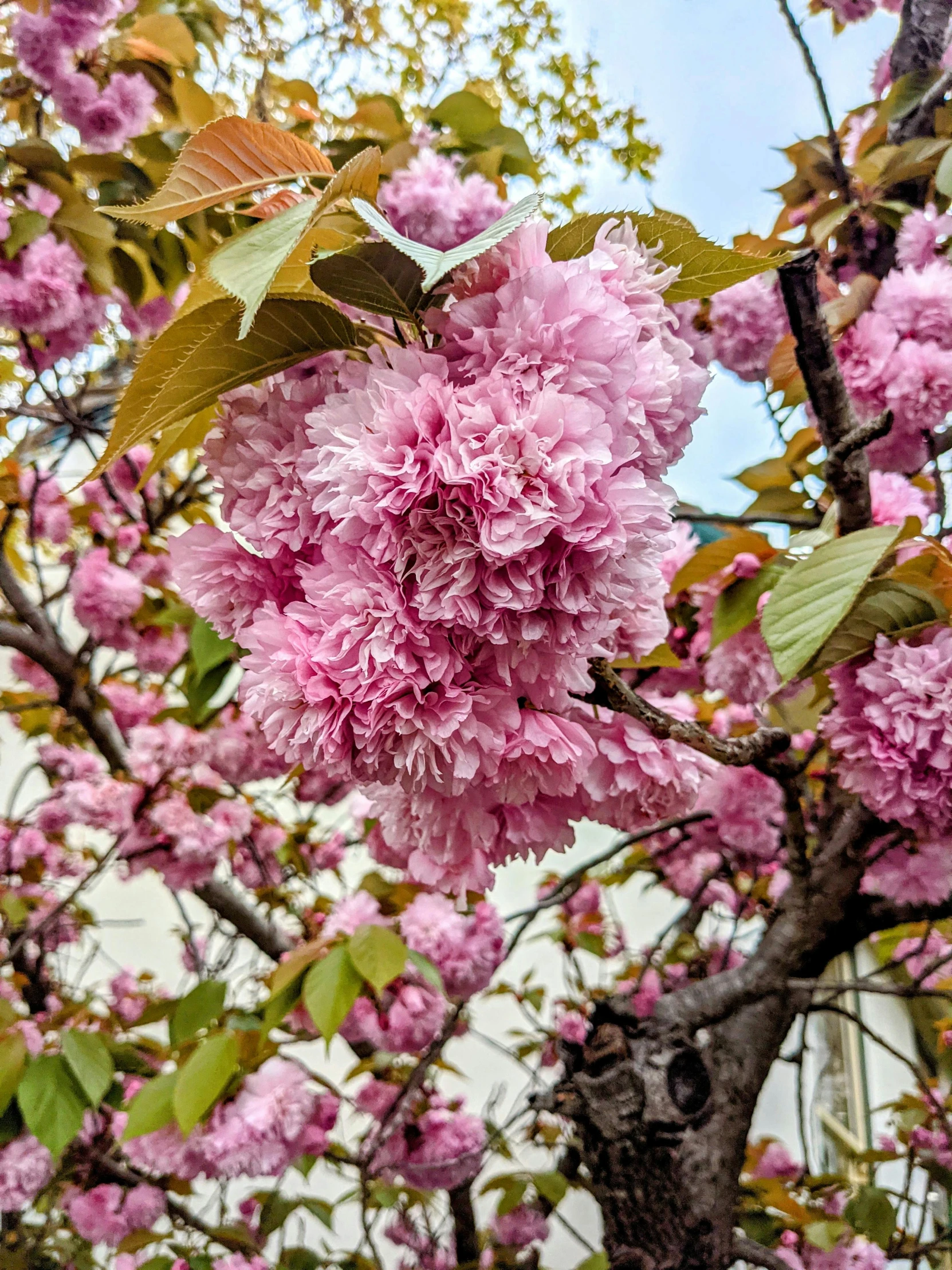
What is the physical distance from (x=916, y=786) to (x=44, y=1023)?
1201 millimetres

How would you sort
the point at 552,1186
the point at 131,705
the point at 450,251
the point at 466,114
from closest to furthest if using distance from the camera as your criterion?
the point at 450,251 → the point at 466,114 → the point at 552,1186 → the point at 131,705

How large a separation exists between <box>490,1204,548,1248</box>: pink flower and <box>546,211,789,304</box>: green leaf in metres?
1.55

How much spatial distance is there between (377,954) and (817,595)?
58 cm

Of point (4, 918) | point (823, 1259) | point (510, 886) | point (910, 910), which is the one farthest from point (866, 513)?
point (510, 886)

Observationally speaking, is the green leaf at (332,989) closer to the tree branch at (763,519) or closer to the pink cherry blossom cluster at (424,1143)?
the pink cherry blossom cluster at (424,1143)

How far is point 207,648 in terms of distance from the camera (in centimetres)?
100

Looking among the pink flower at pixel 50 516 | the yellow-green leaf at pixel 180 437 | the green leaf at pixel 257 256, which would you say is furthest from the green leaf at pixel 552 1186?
the pink flower at pixel 50 516

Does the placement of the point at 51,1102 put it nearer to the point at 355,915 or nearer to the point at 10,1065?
the point at 10,1065

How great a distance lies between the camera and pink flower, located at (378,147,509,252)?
901 mm

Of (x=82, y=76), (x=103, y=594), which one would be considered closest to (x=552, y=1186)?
(x=103, y=594)

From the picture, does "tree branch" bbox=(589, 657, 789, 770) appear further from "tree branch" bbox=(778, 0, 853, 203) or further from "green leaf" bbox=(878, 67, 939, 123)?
"green leaf" bbox=(878, 67, 939, 123)

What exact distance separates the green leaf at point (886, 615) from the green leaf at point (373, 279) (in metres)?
0.35

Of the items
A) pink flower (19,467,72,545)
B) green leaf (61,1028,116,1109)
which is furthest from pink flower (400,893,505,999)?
pink flower (19,467,72,545)

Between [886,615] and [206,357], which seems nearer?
[206,357]
